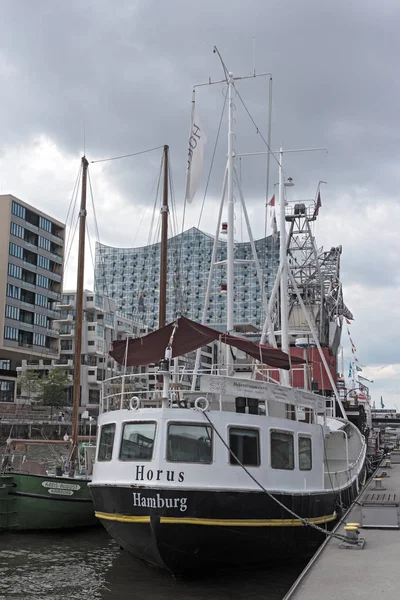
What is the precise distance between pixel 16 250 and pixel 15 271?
9.03ft

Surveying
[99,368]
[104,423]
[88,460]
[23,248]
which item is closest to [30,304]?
[23,248]

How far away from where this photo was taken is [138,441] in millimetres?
15742

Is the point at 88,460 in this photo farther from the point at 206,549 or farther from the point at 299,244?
the point at 299,244

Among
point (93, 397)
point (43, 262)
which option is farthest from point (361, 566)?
point (93, 397)

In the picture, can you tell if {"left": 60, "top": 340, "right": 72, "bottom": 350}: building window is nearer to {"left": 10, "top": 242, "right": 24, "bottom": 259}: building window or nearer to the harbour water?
{"left": 10, "top": 242, "right": 24, "bottom": 259}: building window

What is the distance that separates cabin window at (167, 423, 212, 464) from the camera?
15234 millimetres

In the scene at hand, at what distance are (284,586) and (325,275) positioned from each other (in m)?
42.8

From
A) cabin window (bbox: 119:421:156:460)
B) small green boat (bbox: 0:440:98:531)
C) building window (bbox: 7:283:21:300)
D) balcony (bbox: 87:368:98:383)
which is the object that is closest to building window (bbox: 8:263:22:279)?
building window (bbox: 7:283:21:300)

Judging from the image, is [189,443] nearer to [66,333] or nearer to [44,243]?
[44,243]

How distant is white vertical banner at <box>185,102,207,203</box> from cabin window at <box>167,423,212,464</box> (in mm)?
10468

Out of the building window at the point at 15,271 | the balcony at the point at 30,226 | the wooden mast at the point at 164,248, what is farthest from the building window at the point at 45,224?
the wooden mast at the point at 164,248

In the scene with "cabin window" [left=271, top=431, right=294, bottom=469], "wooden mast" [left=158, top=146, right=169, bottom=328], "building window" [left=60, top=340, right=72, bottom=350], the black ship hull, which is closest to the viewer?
the black ship hull

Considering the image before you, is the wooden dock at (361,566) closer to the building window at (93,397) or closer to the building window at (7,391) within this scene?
the building window at (7,391)

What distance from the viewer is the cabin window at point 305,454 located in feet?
57.2
